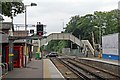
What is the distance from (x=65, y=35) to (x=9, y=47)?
5470 cm

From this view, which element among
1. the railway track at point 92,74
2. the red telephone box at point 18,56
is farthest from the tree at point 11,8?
the red telephone box at point 18,56

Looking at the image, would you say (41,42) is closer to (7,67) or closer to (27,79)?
(7,67)

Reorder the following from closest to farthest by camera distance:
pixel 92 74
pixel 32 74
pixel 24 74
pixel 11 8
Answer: pixel 11 8
pixel 24 74
pixel 32 74
pixel 92 74

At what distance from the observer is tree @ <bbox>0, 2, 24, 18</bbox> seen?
16.9 meters

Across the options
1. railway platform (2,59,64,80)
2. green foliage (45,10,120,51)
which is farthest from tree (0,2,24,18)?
green foliage (45,10,120,51)

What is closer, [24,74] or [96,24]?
[24,74]

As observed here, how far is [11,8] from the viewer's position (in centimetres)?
1792

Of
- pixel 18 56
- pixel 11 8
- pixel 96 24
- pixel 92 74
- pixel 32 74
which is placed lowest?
pixel 92 74

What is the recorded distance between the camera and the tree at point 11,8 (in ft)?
55.5

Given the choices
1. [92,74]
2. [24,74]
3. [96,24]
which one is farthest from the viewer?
[96,24]

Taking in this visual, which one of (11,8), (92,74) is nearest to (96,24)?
(92,74)

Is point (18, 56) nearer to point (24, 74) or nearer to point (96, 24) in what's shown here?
point (24, 74)

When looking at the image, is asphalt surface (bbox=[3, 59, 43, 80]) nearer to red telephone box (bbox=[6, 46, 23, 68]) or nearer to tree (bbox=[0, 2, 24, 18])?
red telephone box (bbox=[6, 46, 23, 68])

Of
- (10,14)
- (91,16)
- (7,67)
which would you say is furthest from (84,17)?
(10,14)
